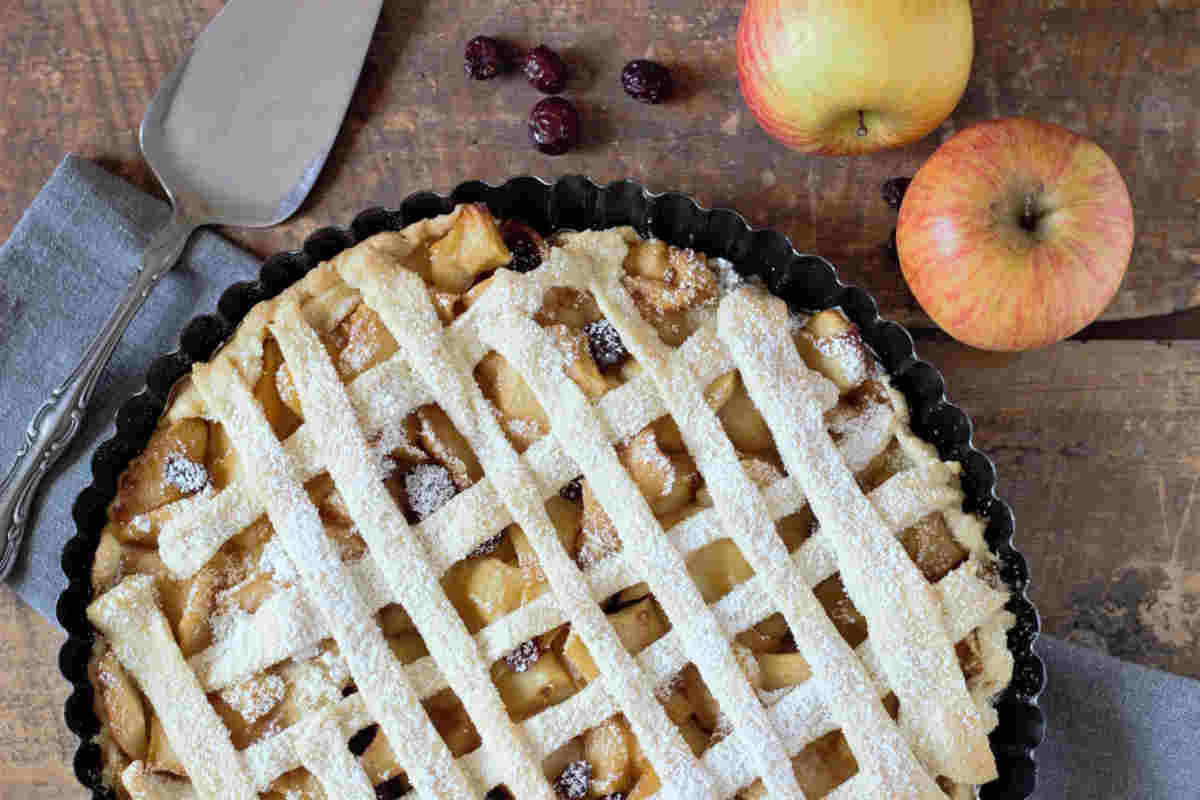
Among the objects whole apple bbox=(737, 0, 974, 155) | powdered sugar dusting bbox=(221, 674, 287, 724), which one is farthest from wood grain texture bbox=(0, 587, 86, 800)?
whole apple bbox=(737, 0, 974, 155)

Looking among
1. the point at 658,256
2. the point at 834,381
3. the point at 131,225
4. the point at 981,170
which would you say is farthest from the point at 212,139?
the point at 981,170

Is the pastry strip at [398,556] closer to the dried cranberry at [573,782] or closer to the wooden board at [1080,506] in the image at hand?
the dried cranberry at [573,782]

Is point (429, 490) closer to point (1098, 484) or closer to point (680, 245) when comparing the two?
point (680, 245)

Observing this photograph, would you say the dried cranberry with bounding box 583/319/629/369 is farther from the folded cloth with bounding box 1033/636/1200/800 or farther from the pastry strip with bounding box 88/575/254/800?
the folded cloth with bounding box 1033/636/1200/800

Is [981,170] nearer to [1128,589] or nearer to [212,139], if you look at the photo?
[1128,589]

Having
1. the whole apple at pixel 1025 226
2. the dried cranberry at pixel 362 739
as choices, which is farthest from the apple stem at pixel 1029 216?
the dried cranberry at pixel 362 739

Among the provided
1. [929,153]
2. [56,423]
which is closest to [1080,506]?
[929,153]
